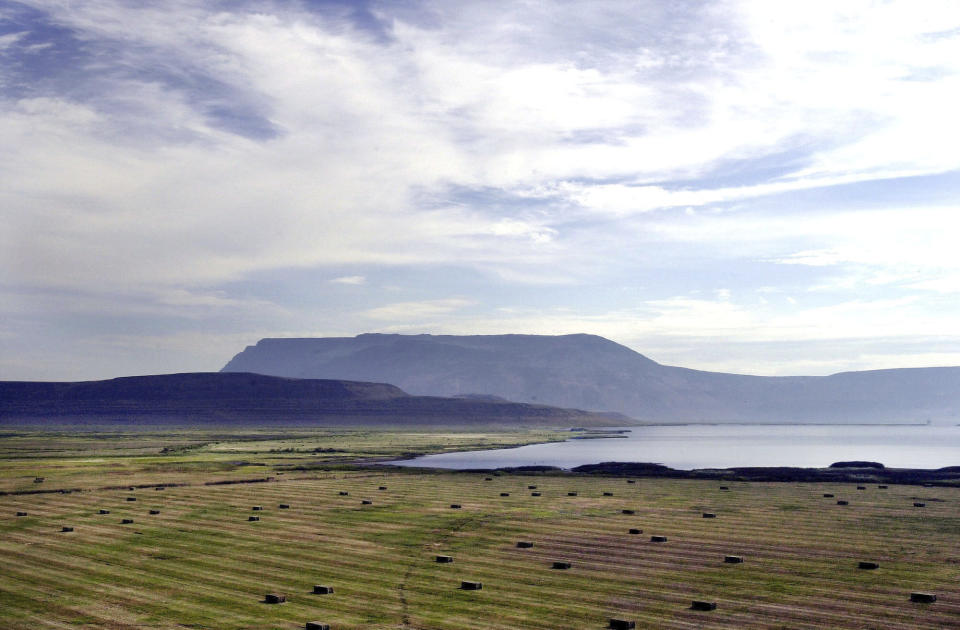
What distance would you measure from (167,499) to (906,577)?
7080cm

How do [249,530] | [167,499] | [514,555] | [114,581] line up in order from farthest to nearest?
[167,499]
[249,530]
[514,555]
[114,581]

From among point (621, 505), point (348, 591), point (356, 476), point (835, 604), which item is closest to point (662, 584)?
point (835, 604)

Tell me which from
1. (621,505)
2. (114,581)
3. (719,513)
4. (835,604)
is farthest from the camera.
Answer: (621,505)

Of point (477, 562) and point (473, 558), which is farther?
point (473, 558)

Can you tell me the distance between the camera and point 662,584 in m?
47.9

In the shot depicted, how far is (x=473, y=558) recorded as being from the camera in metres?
56.8

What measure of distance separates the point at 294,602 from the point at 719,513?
4476cm

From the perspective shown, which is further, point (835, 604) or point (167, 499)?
point (167, 499)

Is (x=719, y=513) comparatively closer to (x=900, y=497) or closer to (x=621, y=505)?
(x=621, y=505)

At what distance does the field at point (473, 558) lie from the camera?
42.1m

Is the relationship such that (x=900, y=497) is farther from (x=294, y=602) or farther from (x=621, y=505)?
(x=294, y=602)

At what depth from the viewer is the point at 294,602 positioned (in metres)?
44.8

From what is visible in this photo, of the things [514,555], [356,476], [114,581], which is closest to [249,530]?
[114,581]

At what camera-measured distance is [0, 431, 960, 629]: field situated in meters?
42.1
